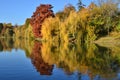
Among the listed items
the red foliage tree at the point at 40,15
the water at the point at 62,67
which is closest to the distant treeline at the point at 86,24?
the red foliage tree at the point at 40,15

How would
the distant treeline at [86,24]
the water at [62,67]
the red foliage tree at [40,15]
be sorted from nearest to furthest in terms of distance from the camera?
the water at [62,67], the distant treeline at [86,24], the red foliage tree at [40,15]

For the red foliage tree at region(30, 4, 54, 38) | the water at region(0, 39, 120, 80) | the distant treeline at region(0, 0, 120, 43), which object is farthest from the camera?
the red foliage tree at region(30, 4, 54, 38)

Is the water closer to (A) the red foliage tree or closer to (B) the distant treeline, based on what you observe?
(B) the distant treeline

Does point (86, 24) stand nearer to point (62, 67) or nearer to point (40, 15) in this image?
point (40, 15)

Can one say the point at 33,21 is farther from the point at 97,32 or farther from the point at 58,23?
the point at 97,32

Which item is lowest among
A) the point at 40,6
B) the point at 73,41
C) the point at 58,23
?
the point at 73,41

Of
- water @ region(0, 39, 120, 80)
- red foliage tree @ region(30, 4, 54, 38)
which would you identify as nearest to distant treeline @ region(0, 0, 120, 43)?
red foliage tree @ region(30, 4, 54, 38)

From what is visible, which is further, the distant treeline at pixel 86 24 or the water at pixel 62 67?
the distant treeline at pixel 86 24

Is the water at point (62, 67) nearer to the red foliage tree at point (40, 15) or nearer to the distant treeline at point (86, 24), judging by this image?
the distant treeline at point (86, 24)

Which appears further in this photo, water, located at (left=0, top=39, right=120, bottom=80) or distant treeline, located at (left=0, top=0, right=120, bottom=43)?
distant treeline, located at (left=0, top=0, right=120, bottom=43)

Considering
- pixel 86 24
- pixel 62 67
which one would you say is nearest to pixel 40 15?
pixel 86 24

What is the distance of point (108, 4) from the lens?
75500mm

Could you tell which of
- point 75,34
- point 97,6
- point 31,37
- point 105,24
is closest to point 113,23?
point 105,24

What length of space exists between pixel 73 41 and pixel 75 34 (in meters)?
3.68
